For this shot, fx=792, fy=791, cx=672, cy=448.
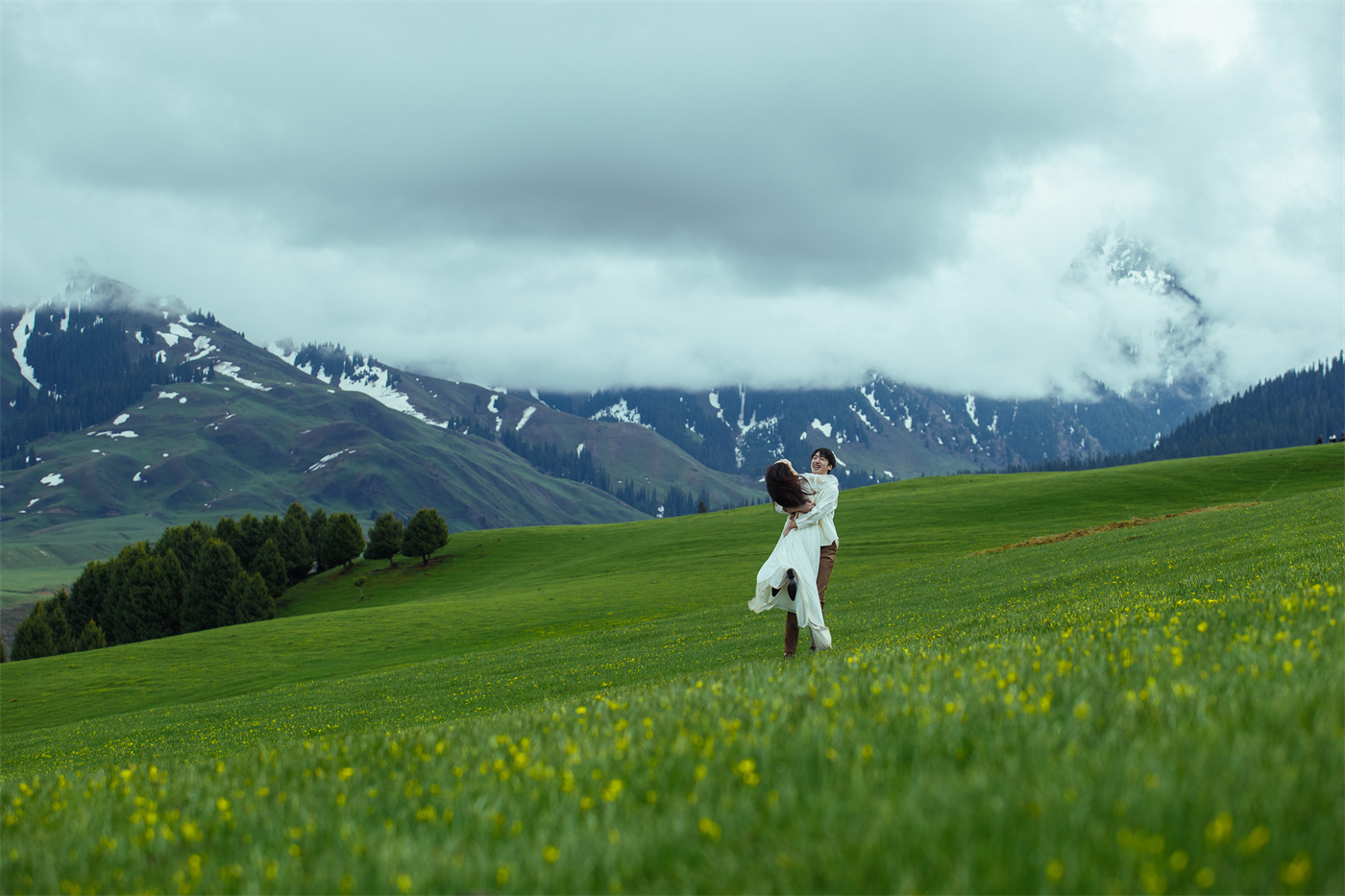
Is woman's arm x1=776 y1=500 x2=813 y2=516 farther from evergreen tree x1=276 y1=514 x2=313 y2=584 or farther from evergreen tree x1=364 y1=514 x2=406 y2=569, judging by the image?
evergreen tree x1=276 y1=514 x2=313 y2=584

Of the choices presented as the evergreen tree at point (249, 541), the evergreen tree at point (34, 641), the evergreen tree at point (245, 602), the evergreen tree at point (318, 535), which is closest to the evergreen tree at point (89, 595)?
the evergreen tree at point (34, 641)

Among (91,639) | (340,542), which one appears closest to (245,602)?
(91,639)

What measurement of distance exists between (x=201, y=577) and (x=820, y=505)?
118 m

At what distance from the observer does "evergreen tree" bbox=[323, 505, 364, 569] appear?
13175cm

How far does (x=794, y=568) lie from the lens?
57.8ft

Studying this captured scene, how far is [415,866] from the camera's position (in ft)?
15.2

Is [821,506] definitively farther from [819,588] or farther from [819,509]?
[819,588]

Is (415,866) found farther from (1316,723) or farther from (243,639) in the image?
(243,639)

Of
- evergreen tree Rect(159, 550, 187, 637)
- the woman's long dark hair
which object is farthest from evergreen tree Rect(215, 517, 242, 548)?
the woman's long dark hair

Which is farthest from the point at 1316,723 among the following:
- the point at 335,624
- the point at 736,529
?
the point at 736,529

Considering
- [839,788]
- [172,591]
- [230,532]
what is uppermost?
[839,788]

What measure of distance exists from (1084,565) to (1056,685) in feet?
111

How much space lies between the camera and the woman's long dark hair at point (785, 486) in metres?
17.7

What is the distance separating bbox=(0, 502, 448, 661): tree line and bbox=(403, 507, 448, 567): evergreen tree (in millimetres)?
150
